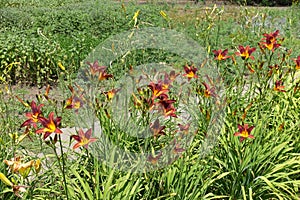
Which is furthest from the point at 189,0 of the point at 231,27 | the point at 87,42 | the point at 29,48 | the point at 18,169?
the point at 18,169

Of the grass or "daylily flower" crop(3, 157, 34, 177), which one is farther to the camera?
the grass

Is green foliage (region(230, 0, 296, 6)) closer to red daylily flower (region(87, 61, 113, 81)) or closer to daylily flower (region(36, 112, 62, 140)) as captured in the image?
red daylily flower (region(87, 61, 113, 81))

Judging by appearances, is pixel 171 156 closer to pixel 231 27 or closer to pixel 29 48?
pixel 29 48

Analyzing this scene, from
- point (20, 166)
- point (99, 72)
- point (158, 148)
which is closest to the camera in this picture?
point (20, 166)

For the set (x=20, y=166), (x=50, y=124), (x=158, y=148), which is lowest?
(x=158, y=148)

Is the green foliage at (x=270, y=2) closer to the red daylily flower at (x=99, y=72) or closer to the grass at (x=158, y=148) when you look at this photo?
the grass at (x=158, y=148)

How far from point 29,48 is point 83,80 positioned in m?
0.91

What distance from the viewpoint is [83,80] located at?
5.61m

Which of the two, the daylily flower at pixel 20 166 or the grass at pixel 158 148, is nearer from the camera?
the daylily flower at pixel 20 166

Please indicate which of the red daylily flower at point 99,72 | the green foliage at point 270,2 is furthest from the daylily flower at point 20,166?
the green foliage at point 270,2

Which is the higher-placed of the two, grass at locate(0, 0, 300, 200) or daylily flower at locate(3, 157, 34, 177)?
daylily flower at locate(3, 157, 34, 177)

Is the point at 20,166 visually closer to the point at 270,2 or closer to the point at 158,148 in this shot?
the point at 158,148

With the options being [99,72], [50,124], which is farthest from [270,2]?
[50,124]

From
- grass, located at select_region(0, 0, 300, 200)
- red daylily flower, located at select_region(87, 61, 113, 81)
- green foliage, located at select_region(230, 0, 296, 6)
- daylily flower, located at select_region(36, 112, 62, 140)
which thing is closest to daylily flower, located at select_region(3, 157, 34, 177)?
grass, located at select_region(0, 0, 300, 200)
